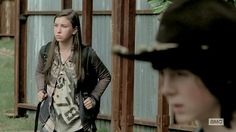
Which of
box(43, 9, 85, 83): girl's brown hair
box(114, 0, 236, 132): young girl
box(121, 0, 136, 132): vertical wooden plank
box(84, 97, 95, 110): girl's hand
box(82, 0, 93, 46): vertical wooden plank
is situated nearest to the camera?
box(114, 0, 236, 132): young girl

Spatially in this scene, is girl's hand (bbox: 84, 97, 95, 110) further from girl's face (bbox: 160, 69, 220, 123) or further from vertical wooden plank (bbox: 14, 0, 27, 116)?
vertical wooden plank (bbox: 14, 0, 27, 116)

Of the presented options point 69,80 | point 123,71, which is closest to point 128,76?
point 123,71

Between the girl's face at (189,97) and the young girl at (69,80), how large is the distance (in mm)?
4474

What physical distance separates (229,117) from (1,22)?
19.5 meters

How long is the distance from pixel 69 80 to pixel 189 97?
4.60 meters

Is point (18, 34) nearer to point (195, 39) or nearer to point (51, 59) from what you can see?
point (51, 59)

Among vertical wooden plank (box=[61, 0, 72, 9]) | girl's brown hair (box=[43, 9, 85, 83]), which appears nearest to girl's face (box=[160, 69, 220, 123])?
girl's brown hair (box=[43, 9, 85, 83])

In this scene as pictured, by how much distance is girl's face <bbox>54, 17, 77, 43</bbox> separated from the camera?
6723 mm

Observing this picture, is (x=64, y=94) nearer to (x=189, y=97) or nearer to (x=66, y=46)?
(x=66, y=46)

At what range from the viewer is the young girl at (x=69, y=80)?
21.9ft

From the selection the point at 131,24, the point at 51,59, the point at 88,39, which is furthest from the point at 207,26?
the point at 88,39

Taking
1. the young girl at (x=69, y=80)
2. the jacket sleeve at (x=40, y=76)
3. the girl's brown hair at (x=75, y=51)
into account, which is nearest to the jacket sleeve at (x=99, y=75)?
the young girl at (x=69, y=80)

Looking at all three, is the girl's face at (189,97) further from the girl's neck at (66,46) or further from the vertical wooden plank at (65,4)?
the vertical wooden plank at (65,4)

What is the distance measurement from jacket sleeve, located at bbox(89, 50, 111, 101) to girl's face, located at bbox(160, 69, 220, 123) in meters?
4.58
